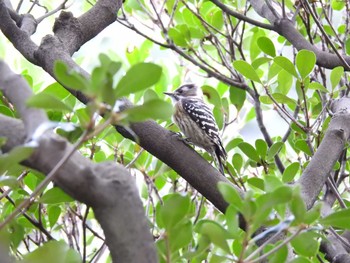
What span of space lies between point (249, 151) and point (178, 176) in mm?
445

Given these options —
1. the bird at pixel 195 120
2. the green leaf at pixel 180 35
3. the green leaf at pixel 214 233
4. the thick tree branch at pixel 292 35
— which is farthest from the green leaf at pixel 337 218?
the bird at pixel 195 120

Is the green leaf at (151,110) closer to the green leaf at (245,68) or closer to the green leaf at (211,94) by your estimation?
the green leaf at (245,68)

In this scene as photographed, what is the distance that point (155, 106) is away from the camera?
131 cm

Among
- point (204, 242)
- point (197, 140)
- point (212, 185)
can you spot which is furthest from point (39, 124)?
point (197, 140)

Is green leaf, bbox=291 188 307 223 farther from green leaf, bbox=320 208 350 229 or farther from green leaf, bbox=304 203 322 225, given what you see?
green leaf, bbox=320 208 350 229

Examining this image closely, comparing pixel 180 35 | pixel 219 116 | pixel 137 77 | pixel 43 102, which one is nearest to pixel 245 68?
pixel 219 116

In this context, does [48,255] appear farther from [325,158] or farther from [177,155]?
[325,158]

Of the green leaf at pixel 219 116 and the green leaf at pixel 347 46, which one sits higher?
the green leaf at pixel 347 46

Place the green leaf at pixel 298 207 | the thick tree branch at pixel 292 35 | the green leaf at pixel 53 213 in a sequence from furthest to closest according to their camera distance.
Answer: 1. the thick tree branch at pixel 292 35
2. the green leaf at pixel 53 213
3. the green leaf at pixel 298 207

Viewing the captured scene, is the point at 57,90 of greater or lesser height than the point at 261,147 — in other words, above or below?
below

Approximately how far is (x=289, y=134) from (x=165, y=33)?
743mm

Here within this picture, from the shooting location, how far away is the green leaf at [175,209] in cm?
144

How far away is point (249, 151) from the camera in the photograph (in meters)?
2.86

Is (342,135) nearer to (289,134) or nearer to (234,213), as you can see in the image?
(289,134)
